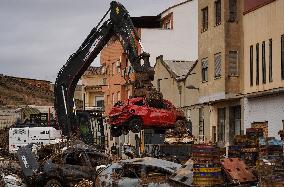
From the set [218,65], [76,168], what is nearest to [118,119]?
[76,168]

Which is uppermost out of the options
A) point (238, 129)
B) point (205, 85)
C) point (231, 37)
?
point (231, 37)

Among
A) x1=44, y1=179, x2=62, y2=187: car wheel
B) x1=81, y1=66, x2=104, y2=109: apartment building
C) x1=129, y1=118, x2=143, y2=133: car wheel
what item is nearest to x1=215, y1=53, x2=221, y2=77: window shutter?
x1=129, y1=118, x2=143, y2=133: car wheel

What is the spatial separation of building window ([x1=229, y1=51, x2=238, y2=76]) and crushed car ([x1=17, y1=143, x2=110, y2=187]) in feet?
47.7

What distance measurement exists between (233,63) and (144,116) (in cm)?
1104

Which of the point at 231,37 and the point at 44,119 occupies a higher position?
the point at 231,37

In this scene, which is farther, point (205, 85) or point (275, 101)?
point (205, 85)

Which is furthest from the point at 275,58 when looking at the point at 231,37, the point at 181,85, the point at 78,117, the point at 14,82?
the point at 14,82

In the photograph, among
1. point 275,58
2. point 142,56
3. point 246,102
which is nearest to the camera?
point 142,56

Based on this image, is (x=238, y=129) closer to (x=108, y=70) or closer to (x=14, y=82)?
(x=108, y=70)

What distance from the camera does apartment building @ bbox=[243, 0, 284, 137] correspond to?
29797mm

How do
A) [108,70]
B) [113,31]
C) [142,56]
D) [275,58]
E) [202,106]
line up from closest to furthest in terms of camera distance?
[142,56]
[113,31]
[275,58]
[202,106]
[108,70]

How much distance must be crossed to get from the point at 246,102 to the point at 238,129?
220cm

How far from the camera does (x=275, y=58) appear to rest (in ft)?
98.8

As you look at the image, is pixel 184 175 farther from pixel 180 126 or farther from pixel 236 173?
pixel 180 126
